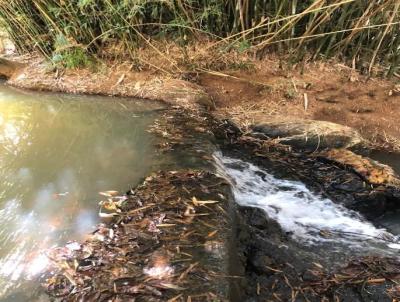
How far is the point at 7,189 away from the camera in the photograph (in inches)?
99.4

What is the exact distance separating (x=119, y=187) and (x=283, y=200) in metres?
1.15

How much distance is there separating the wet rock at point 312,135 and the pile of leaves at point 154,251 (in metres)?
1.33

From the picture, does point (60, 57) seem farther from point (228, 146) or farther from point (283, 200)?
point (283, 200)

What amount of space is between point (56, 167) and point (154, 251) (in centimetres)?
124

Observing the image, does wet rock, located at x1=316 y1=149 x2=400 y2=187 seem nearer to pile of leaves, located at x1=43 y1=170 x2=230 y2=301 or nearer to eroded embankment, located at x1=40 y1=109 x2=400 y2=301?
eroded embankment, located at x1=40 y1=109 x2=400 y2=301

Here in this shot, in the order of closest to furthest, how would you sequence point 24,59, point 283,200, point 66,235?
1. point 66,235
2. point 283,200
3. point 24,59

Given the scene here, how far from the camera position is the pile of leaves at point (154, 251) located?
1.67 meters

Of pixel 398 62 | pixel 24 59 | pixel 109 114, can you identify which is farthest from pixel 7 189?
pixel 398 62

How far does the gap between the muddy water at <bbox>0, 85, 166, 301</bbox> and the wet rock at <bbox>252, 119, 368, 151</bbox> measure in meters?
1.12

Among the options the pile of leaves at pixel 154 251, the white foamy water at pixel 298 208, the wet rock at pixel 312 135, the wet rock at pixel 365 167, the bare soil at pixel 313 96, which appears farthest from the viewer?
the bare soil at pixel 313 96

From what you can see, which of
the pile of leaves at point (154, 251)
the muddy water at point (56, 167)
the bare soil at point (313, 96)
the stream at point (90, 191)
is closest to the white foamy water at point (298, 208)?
the stream at point (90, 191)

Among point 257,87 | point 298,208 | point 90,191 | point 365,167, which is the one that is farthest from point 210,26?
point 90,191

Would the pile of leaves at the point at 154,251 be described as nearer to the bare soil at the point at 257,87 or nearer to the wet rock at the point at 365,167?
the wet rock at the point at 365,167

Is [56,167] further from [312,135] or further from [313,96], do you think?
[313,96]
